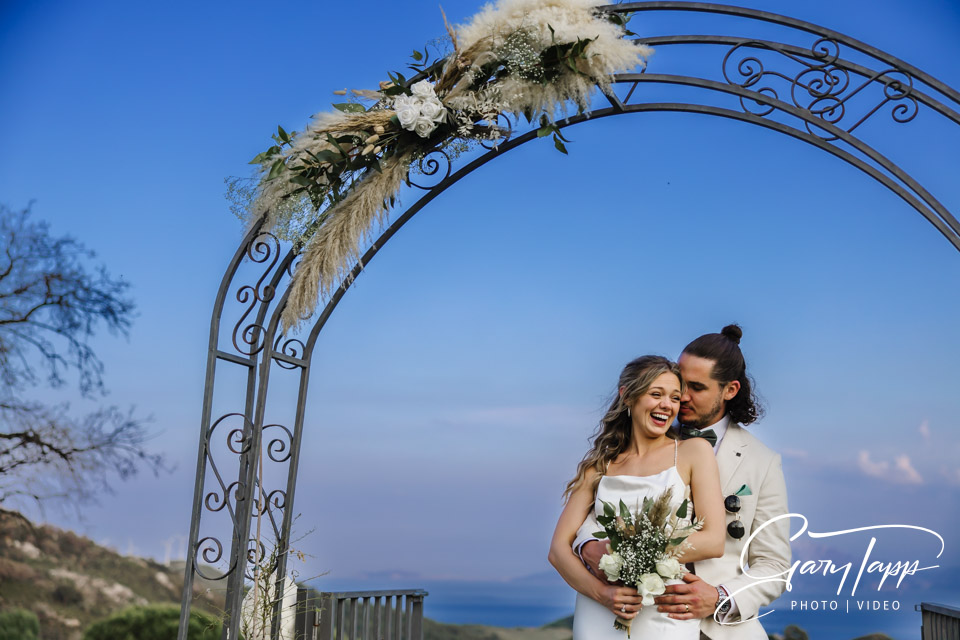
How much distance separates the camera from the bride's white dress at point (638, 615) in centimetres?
296

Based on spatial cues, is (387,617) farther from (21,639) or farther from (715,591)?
(21,639)

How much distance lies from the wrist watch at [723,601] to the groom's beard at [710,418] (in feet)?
2.10

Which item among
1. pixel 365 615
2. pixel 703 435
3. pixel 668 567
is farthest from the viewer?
pixel 365 615

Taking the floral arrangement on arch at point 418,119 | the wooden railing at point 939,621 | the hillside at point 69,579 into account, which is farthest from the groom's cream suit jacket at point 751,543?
the hillside at point 69,579

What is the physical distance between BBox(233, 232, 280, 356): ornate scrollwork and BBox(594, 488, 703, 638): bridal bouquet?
181 centimetres

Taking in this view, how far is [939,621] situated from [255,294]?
4.24m

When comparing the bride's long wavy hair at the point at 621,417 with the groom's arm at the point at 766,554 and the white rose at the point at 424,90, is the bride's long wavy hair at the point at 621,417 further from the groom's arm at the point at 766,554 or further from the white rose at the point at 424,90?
the white rose at the point at 424,90

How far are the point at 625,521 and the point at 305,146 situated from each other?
81.7 inches

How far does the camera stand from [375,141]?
367 cm

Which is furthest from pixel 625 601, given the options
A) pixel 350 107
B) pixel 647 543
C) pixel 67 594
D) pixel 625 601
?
pixel 67 594

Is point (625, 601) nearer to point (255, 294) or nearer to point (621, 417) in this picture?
point (621, 417)

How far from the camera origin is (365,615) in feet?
17.7

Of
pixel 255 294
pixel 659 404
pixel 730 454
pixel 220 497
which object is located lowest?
pixel 220 497

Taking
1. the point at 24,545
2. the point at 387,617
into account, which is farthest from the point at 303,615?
the point at 24,545
